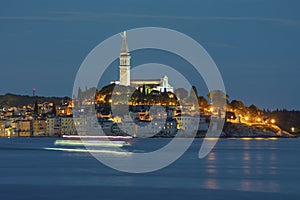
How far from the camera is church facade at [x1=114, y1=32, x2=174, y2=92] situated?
517 feet

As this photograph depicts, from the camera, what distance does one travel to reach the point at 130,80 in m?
160

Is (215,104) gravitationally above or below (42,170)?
above

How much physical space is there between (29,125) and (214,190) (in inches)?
4096

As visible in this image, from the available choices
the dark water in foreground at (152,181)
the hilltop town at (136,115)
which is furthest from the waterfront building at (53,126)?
the dark water in foreground at (152,181)

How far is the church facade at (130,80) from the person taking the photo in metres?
158

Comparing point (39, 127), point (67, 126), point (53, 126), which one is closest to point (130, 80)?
point (39, 127)

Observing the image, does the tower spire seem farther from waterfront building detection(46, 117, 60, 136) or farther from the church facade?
waterfront building detection(46, 117, 60, 136)

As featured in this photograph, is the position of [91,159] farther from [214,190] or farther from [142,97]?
[142,97]

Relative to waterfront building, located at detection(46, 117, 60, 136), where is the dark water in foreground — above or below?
below

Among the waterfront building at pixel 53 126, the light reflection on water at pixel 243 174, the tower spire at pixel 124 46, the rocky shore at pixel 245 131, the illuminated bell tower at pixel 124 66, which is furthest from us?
the tower spire at pixel 124 46

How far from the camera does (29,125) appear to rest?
446 ft

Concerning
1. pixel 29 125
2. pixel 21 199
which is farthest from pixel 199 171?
pixel 29 125

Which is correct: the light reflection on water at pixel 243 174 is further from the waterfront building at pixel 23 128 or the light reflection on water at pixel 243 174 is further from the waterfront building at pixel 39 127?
the waterfront building at pixel 23 128

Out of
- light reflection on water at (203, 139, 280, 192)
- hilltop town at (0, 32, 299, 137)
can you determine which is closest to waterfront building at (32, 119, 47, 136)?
hilltop town at (0, 32, 299, 137)
